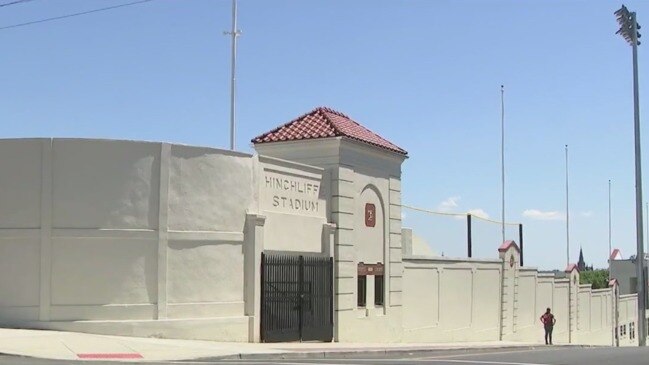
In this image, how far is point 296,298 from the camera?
878 inches

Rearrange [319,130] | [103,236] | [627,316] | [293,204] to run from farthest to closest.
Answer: [627,316], [319,130], [293,204], [103,236]

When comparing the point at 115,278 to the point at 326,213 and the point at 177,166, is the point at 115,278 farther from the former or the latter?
the point at 326,213

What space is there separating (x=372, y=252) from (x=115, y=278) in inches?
358

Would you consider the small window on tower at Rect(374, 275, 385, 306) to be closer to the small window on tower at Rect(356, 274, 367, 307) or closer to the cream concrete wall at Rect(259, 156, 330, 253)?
the small window on tower at Rect(356, 274, 367, 307)

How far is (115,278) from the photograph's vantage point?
18875 millimetres

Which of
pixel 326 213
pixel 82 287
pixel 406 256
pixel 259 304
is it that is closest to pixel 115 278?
pixel 82 287

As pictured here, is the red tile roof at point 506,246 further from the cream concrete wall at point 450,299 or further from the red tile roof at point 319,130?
the red tile roof at point 319,130

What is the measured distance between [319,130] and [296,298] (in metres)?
5.01

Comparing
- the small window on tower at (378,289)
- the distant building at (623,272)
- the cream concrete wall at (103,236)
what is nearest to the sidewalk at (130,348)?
the cream concrete wall at (103,236)

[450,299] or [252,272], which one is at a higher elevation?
[252,272]

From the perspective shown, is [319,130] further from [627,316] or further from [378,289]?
[627,316]

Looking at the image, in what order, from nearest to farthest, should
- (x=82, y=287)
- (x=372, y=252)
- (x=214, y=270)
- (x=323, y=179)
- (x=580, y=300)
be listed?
(x=82, y=287) → (x=214, y=270) → (x=323, y=179) → (x=372, y=252) → (x=580, y=300)

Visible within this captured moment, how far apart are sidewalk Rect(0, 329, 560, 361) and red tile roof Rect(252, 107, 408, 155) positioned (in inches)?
257

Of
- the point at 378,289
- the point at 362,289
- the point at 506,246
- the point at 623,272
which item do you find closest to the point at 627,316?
the point at 623,272
